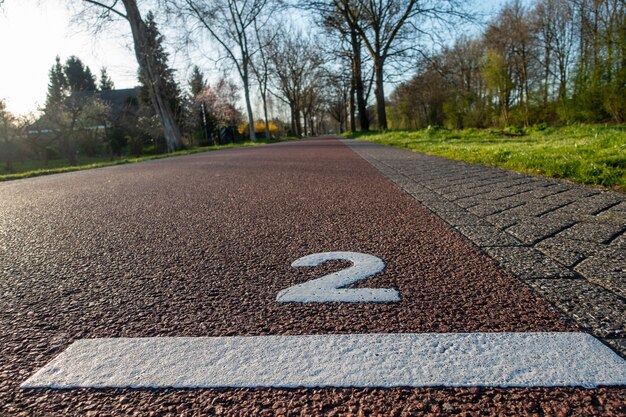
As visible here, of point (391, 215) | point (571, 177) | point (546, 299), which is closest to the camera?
point (546, 299)

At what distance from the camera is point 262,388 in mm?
1039

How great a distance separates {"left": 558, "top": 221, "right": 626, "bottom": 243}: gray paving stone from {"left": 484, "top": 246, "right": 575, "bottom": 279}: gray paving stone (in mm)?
392

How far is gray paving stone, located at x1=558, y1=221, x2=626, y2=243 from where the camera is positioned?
218cm

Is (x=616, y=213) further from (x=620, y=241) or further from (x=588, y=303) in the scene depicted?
(x=588, y=303)

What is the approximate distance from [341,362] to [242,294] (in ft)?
2.15

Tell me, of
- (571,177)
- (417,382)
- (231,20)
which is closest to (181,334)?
(417,382)

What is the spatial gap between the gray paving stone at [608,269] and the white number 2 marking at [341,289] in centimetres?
87

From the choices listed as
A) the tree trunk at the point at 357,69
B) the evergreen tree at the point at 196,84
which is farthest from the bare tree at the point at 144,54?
the evergreen tree at the point at 196,84

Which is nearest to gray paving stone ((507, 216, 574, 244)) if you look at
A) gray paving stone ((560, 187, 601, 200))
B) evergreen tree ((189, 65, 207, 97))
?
gray paving stone ((560, 187, 601, 200))

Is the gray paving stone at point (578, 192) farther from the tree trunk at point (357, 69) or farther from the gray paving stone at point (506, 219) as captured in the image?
the tree trunk at point (357, 69)

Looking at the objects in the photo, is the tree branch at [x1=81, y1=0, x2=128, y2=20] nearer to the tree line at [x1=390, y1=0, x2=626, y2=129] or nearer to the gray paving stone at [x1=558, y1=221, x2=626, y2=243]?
the tree line at [x1=390, y1=0, x2=626, y2=129]

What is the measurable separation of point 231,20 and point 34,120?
53.1 feet

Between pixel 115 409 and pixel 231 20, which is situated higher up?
pixel 231 20

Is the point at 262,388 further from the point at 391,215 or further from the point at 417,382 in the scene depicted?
the point at 391,215
